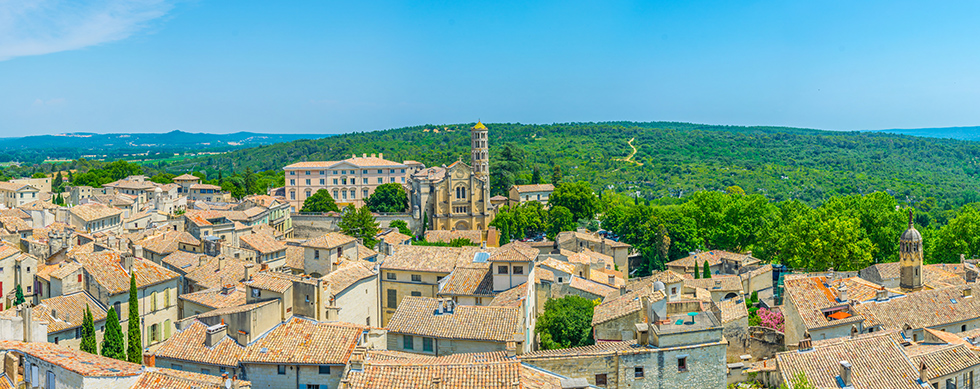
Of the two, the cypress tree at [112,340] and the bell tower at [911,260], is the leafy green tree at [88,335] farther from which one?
the bell tower at [911,260]

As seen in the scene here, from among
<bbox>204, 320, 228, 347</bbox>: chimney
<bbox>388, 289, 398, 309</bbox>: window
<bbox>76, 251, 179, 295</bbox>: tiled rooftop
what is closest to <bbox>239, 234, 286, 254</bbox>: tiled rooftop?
<bbox>76, 251, 179, 295</bbox>: tiled rooftop

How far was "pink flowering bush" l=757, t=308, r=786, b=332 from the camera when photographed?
36812 millimetres

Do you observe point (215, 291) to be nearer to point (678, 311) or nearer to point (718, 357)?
point (678, 311)

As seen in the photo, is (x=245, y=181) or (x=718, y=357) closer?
(x=718, y=357)

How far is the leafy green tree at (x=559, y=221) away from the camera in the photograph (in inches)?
3088

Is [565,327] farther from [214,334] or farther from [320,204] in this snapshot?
[320,204]

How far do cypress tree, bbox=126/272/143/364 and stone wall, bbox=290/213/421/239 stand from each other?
153 ft

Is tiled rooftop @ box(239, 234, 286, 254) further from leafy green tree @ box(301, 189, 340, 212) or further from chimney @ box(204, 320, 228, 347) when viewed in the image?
leafy green tree @ box(301, 189, 340, 212)

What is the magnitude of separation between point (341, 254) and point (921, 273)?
114 feet

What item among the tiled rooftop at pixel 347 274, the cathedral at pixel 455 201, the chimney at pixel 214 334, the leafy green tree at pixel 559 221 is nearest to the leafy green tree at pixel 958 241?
the leafy green tree at pixel 559 221

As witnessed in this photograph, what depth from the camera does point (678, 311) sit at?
107 feet

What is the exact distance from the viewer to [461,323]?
27.5 m

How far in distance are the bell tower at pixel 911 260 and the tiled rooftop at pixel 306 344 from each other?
108ft

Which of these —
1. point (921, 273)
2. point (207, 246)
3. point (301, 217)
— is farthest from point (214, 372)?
point (301, 217)
